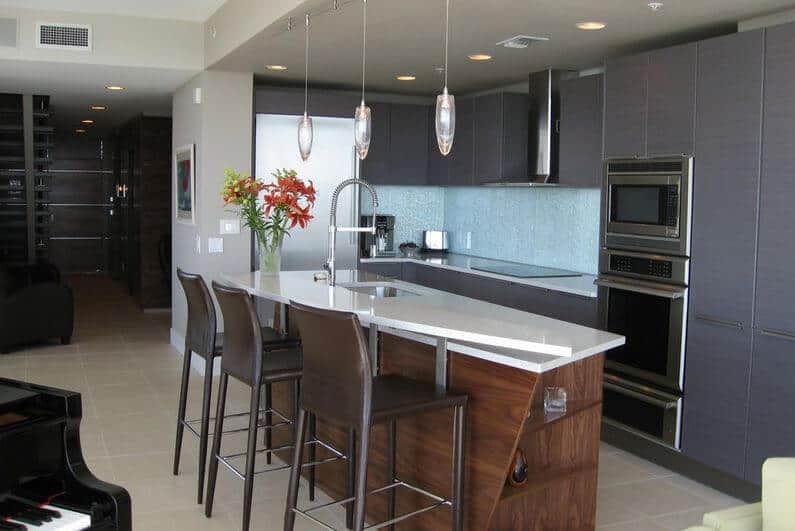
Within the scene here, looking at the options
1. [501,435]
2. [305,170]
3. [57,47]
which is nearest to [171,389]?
[305,170]

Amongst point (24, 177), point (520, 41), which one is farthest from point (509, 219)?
point (24, 177)

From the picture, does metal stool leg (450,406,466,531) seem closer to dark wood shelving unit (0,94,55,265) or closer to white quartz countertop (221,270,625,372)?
white quartz countertop (221,270,625,372)

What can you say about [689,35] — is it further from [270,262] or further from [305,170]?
[305,170]

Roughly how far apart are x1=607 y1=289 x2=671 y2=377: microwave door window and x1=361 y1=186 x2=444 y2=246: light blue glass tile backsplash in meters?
3.49

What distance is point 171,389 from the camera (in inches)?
254

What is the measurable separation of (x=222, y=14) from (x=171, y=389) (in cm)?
287

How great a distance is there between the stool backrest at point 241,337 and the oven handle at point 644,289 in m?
2.25

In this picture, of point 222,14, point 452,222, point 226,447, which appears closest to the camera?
point 226,447

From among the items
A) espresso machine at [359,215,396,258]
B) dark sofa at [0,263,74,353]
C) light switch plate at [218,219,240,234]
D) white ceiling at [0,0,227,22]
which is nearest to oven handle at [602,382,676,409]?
espresso machine at [359,215,396,258]

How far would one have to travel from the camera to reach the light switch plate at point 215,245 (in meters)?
6.93

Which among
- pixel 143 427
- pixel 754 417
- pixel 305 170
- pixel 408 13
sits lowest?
pixel 143 427

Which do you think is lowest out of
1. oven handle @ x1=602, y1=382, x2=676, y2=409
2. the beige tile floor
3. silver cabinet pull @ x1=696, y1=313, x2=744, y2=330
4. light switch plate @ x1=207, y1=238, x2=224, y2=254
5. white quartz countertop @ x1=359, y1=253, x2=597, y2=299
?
the beige tile floor

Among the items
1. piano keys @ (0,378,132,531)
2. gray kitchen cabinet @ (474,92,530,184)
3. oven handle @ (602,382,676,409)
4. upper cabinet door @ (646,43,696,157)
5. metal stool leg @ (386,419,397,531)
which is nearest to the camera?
piano keys @ (0,378,132,531)

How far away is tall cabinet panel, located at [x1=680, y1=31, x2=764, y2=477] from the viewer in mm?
4195
